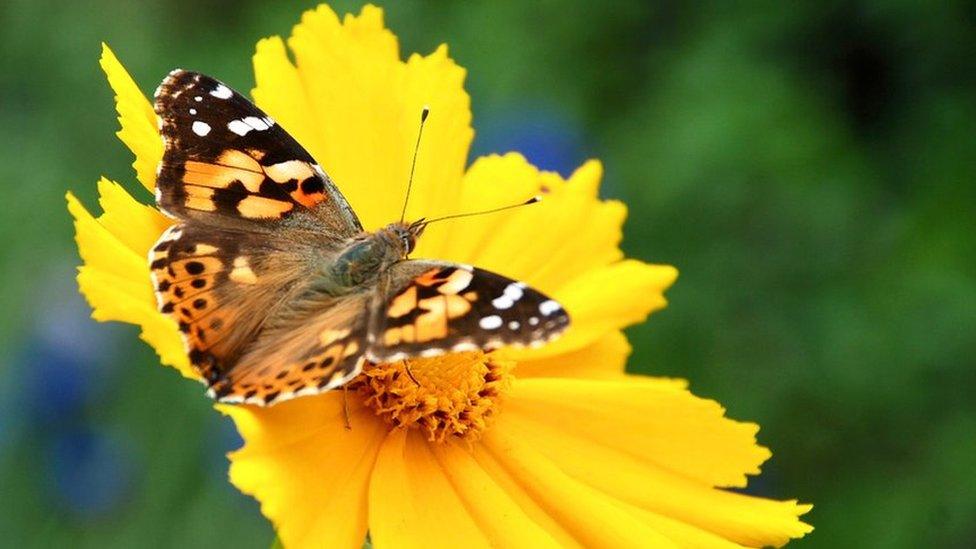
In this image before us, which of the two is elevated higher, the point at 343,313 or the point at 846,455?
the point at 846,455

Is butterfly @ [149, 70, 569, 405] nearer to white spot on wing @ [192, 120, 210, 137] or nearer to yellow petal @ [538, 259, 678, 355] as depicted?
white spot on wing @ [192, 120, 210, 137]

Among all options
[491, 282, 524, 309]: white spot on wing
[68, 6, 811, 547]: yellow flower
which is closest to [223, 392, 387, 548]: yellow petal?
[68, 6, 811, 547]: yellow flower

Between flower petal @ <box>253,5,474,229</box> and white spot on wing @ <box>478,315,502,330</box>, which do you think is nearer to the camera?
white spot on wing @ <box>478,315,502,330</box>

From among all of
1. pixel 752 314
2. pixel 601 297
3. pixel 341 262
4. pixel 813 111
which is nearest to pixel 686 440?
pixel 601 297

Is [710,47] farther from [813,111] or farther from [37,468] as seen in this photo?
[37,468]

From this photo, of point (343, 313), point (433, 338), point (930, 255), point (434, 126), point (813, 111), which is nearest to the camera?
point (433, 338)
